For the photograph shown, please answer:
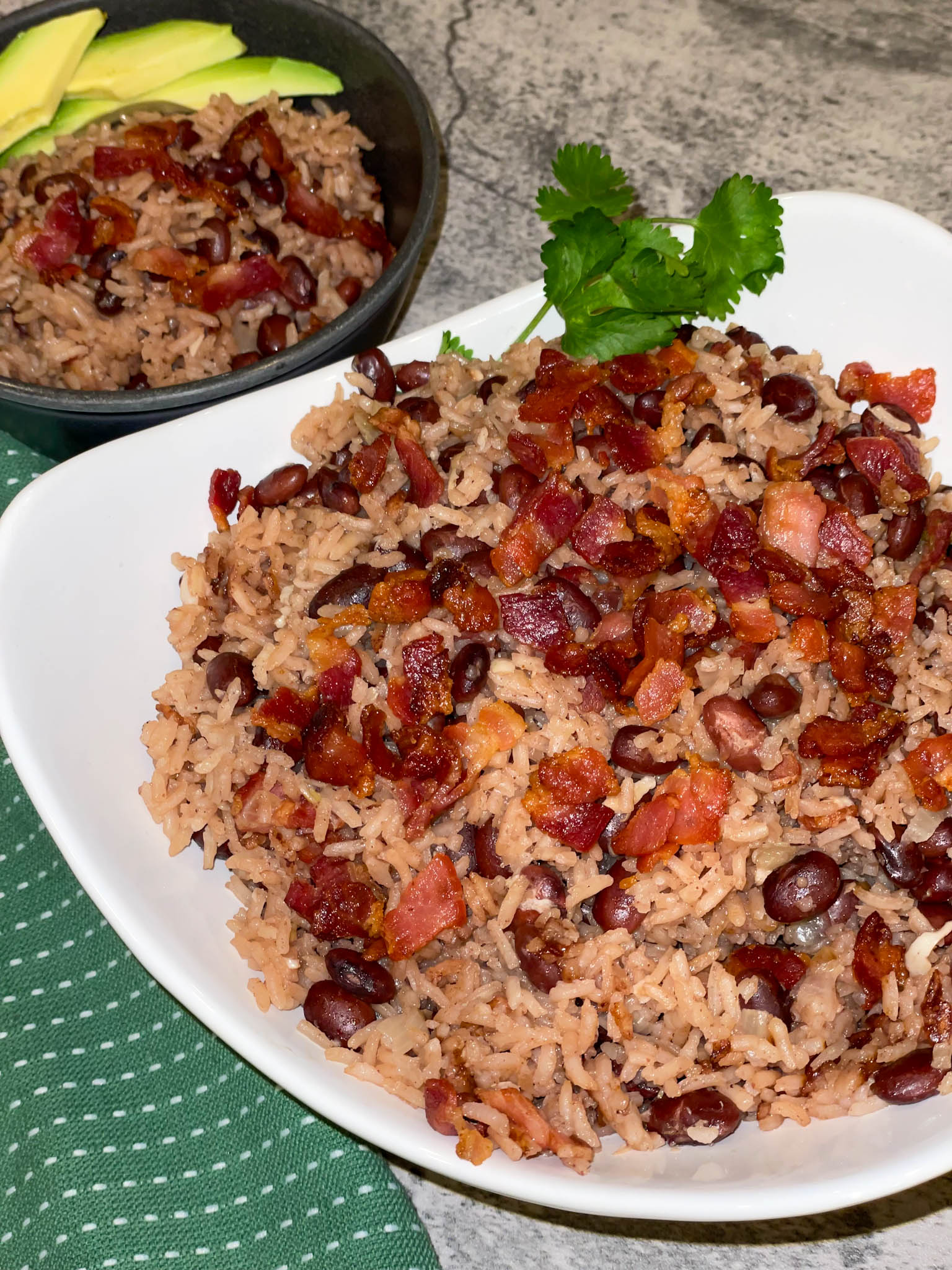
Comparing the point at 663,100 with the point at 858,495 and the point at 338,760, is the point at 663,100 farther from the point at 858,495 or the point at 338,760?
the point at 338,760

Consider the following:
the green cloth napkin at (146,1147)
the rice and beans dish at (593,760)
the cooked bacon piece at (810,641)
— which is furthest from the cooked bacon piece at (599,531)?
the green cloth napkin at (146,1147)

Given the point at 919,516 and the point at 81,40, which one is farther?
the point at 81,40

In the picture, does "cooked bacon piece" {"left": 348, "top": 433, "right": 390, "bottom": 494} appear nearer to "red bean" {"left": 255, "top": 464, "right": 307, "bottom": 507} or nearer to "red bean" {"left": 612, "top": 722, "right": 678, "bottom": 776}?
"red bean" {"left": 255, "top": 464, "right": 307, "bottom": 507}

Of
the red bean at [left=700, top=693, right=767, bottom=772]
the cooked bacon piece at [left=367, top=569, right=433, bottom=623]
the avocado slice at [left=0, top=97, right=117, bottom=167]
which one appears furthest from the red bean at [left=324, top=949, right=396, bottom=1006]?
the avocado slice at [left=0, top=97, right=117, bottom=167]

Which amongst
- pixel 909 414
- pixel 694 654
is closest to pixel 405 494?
pixel 694 654

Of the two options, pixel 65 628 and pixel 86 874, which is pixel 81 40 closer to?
pixel 65 628

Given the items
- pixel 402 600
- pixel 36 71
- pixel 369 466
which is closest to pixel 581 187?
pixel 369 466
